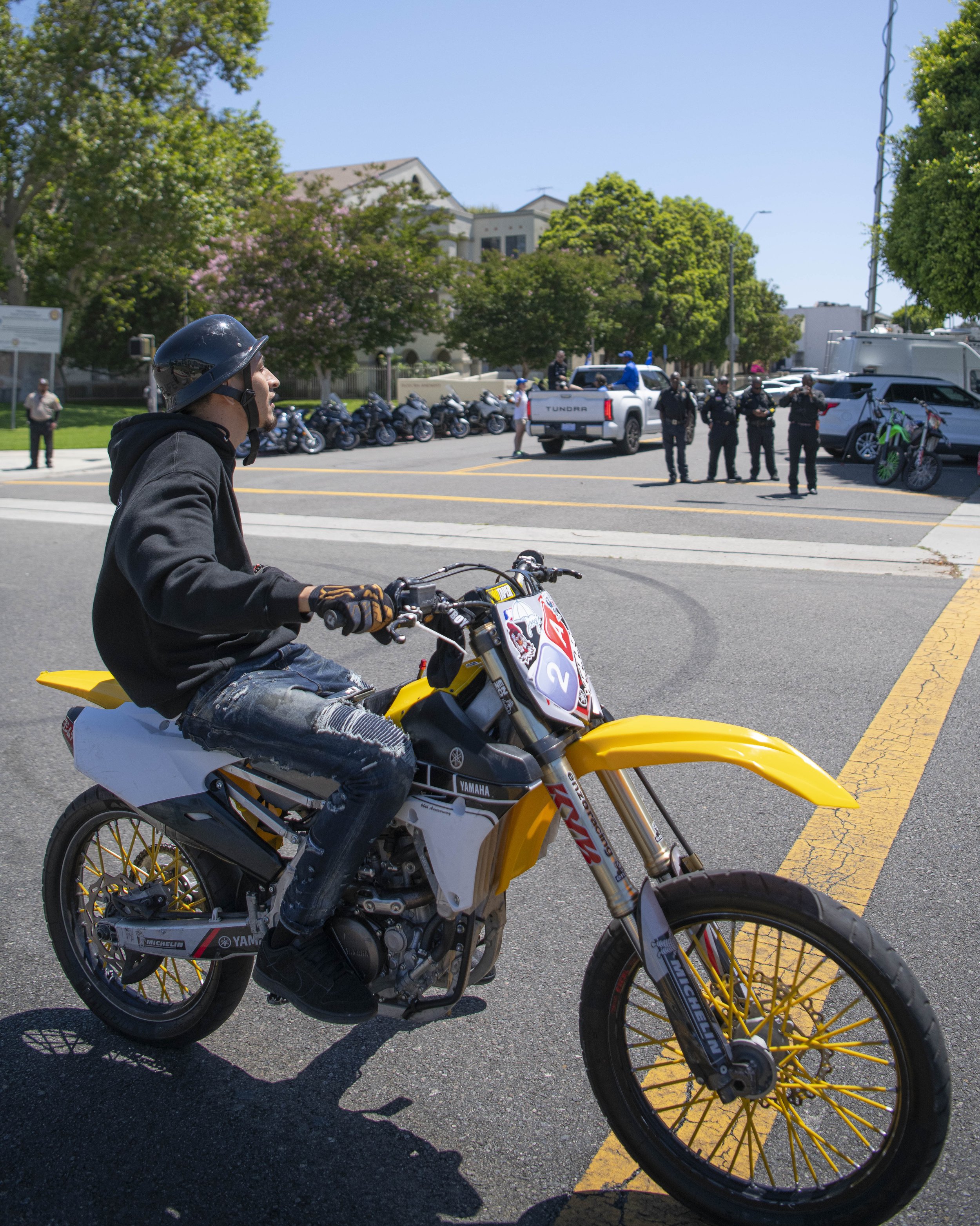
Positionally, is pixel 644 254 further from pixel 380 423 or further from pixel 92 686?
pixel 92 686

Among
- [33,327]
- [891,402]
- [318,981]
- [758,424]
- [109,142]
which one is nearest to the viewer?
[318,981]

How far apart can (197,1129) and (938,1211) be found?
1748 millimetres

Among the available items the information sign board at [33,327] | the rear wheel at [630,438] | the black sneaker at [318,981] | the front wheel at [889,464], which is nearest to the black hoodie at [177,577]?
the black sneaker at [318,981]

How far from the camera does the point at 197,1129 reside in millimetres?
2635

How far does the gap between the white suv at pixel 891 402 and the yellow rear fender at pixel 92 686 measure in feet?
63.5

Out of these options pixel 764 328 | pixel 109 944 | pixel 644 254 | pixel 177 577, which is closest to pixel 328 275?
pixel 644 254

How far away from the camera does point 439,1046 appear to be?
2.99 meters

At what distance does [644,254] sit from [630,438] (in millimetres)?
40172

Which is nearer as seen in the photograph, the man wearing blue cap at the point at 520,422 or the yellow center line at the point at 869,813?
the yellow center line at the point at 869,813

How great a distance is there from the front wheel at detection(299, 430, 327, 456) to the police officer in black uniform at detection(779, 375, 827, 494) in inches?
464

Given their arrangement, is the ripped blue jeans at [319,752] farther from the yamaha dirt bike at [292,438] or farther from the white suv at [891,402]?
the yamaha dirt bike at [292,438]

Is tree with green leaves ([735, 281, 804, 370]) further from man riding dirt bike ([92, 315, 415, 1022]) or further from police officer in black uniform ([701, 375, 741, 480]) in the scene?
man riding dirt bike ([92, 315, 415, 1022])

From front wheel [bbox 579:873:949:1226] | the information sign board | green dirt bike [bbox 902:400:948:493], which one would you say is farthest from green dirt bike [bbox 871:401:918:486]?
the information sign board

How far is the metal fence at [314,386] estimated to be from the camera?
162ft
